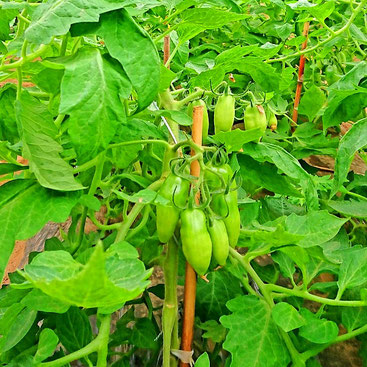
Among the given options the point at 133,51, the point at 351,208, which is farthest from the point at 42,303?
the point at 351,208

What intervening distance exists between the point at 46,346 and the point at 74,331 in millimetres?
147

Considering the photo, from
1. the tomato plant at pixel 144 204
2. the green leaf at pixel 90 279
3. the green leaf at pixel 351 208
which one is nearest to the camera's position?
the green leaf at pixel 90 279

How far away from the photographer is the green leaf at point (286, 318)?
0.71 metres

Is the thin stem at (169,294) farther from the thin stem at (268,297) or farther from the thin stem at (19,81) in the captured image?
the thin stem at (19,81)

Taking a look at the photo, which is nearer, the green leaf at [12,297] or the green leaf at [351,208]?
the green leaf at [12,297]

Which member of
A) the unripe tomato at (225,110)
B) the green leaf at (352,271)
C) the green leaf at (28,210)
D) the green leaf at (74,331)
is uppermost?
the unripe tomato at (225,110)

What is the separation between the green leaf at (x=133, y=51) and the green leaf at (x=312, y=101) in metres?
1.13

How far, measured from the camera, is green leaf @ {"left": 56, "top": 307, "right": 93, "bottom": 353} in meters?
0.77

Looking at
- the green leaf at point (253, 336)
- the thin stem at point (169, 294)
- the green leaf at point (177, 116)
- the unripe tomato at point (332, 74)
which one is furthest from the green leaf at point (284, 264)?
the unripe tomato at point (332, 74)

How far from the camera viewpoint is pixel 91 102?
52 centimetres

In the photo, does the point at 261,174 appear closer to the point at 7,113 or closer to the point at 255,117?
the point at 255,117

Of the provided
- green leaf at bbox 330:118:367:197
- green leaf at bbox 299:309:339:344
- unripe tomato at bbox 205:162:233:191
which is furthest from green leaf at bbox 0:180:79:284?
green leaf at bbox 330:118:367:197

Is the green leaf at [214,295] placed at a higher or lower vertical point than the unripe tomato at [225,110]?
lower

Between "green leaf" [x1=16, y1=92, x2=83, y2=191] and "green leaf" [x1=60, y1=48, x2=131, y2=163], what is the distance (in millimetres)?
131
